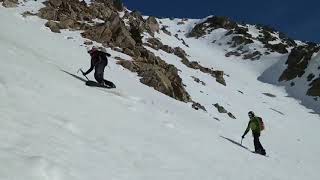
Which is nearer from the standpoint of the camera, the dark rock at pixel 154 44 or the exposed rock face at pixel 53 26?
the exposed rock face at pixel 53 26

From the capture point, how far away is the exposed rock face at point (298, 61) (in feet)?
230

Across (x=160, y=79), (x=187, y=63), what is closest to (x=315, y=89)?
(x=187, y=63)

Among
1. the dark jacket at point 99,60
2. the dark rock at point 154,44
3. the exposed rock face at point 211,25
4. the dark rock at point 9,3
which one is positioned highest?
the exposed rock face at point 211,25

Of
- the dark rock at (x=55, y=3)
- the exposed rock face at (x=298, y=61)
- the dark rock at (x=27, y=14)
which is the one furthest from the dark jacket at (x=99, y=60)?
the exposed rock face at (x=298, y=61)

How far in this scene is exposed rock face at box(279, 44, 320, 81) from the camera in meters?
70.2

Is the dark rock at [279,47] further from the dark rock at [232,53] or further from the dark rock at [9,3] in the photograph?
the dark rock at [9,3]

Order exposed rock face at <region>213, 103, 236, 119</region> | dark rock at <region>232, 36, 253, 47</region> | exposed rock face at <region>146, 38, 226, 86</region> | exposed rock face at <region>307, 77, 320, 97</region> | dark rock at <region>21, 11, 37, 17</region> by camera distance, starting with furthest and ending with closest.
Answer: dark rock at <region>232, 36, 253, 47</region> → exposed rock face at <region>307, 77, 320, 97</region> → exposed rock face at <region>146, 38, 226, 86</region> → dark rock at <region>21, 11, 37, 17</region> → exposed rock face at <region>213, 103, 236, 119</region>

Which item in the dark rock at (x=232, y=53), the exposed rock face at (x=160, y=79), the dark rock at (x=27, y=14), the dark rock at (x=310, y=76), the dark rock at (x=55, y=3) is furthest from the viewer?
the dark rock at (x=232, y=53)

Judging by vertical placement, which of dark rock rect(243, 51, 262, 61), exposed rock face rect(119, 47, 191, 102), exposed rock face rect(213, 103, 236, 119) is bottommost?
exposed rock face rect(213, 103, 236, 119)

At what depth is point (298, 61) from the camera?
239 ft

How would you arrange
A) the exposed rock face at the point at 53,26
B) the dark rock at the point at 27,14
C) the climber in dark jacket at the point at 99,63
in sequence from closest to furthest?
the climber in dark jacket at the point at 99,63 → the exposed rock face at the point at 53,26 → the dark rock at the point at 27,14

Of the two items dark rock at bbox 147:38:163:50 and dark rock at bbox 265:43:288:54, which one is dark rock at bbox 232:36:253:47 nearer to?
dark rock at bbox 265:43:288:54

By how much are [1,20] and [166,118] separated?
18.5m

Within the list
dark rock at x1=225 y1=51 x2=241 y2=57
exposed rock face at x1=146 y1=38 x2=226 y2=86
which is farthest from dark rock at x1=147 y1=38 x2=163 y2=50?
dark rock at x1=225 y1=51 x2=241 y2=57
